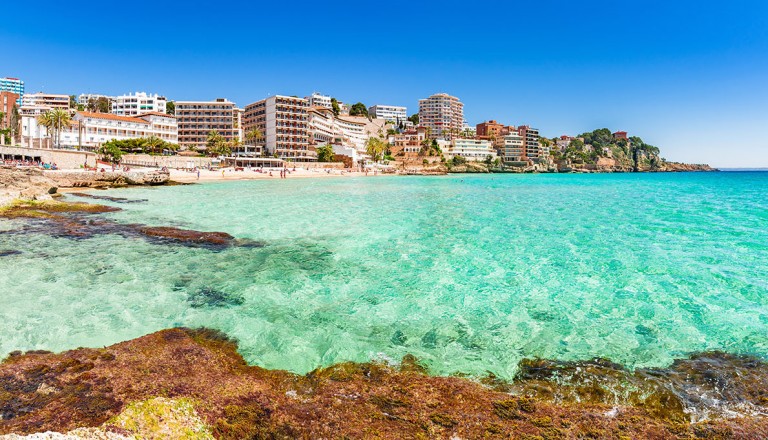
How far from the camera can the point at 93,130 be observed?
8825 centimetres

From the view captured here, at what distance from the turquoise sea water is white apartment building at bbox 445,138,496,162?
150 m

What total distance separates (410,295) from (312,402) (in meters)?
5.48

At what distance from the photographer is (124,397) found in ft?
16.5

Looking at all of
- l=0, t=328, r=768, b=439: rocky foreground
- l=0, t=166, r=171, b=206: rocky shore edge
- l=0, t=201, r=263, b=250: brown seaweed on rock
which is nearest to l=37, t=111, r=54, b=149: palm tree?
l=0, t=166, r=171, b=206: rocky shore edge

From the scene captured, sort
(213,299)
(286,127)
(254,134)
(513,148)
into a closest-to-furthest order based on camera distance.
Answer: (213,299), (286,127), (254,134), (513,148)

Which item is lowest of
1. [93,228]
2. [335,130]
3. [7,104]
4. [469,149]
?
[93,228]

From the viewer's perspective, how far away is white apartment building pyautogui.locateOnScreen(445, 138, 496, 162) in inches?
6547

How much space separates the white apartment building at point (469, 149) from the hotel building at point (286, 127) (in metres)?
65.3

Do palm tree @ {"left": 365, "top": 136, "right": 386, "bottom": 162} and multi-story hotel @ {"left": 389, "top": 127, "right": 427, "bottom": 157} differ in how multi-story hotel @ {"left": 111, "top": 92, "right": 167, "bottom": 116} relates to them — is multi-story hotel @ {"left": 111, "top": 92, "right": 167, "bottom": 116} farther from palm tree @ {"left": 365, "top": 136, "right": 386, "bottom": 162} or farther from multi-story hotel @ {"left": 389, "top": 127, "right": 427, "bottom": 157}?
multi-story hotel @ {"left": 389, "top": 127, "right": 427, "bottom": 157}

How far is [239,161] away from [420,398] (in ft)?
321

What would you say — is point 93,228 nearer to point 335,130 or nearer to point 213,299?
point 213,299

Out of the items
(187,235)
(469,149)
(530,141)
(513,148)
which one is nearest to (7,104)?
(187,235)

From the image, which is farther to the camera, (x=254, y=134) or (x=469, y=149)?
(x=469, y=149)

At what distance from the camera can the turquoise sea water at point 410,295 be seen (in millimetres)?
7477
